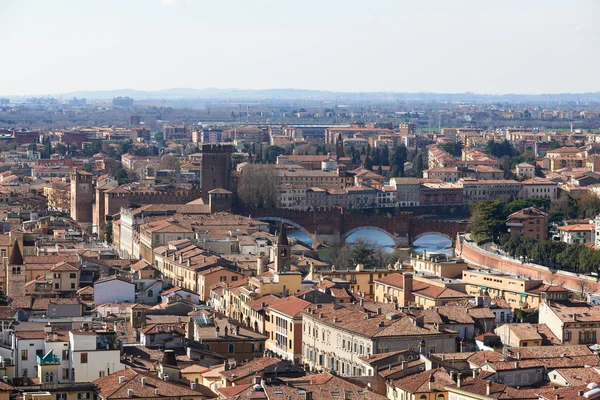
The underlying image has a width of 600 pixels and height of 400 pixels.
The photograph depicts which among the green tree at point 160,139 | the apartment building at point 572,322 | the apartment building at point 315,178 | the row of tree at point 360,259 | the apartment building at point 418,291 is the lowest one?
the green tree at point 160,139

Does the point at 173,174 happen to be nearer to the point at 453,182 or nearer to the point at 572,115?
the point at 453,182

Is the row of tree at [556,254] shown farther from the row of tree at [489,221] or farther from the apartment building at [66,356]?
the apartment building at [66,356]

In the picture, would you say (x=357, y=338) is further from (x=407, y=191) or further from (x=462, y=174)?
(x=462, y=174)

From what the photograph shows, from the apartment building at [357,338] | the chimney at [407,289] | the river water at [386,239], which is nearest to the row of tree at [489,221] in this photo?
the river water at [386,239]

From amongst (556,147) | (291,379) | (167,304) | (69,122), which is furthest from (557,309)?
(69,122)

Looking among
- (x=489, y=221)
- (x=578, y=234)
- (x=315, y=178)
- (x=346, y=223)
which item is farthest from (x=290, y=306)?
(x=315, y=178)

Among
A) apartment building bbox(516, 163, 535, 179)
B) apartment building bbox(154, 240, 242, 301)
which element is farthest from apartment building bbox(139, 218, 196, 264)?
apartment building bbox(516, 163, 535, 179)
